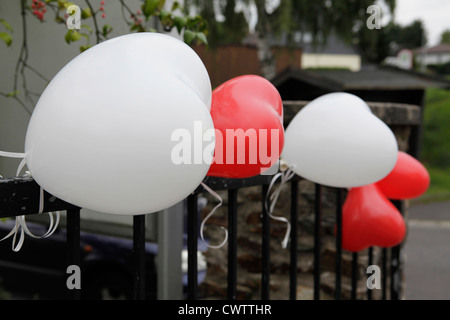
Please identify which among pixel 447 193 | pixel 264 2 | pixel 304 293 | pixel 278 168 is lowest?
pixel 447 193

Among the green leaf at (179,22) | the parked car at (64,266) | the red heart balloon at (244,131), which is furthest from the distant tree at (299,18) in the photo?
the red heart balloon at (244,131)

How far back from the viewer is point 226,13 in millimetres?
10805

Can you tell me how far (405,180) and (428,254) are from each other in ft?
17.0

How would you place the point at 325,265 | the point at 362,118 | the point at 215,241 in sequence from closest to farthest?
the point at 362,118 → the point at 325,265 → the point at 215,241

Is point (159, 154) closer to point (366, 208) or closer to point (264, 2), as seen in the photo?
point (366, 208)

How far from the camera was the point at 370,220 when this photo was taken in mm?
1667

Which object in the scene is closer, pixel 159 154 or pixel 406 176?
pixel 159 154

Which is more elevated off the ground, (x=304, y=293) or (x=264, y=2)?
(x=264, y=2)

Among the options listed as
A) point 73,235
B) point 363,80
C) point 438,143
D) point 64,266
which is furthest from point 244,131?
point 438,143

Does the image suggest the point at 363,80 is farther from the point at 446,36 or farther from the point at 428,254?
the point at 446,36

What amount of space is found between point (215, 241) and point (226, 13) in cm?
907

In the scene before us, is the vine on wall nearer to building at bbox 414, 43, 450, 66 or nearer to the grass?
the grass
